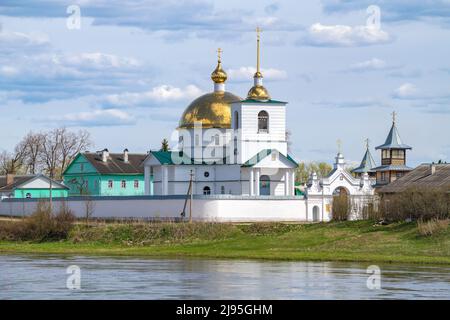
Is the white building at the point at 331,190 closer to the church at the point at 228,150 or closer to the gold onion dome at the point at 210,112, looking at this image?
the church at the point at 228,150

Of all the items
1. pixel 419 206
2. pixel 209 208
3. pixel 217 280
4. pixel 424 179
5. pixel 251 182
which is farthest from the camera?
pixel 251 182

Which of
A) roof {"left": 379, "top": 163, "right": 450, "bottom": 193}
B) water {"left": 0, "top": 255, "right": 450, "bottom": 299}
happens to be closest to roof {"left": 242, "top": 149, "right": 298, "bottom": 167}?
roof {"left": 379, "top": 163, "right": 450, "bottom": 193}

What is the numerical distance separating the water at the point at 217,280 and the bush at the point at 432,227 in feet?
25.6

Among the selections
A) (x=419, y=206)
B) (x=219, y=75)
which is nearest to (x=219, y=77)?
(x=219, y=75)

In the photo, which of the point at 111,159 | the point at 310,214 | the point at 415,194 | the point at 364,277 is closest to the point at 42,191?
the point at 111,159

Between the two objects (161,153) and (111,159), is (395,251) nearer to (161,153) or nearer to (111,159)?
(161,153)

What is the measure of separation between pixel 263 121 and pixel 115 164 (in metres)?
26.8

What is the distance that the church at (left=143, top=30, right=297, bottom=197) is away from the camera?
9131cm

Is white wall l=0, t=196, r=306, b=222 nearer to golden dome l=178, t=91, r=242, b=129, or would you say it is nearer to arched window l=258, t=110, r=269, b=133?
arched window l=258, t=110, r=269, b=133

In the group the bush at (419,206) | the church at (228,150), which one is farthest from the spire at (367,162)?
the bush at (419,206)

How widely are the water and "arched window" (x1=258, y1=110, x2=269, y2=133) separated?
114ft

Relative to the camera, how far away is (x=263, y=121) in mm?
93062

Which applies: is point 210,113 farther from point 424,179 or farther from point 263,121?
point 424,179

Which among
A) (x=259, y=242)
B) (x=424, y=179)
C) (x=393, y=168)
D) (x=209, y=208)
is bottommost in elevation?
(x=259, y=242)
